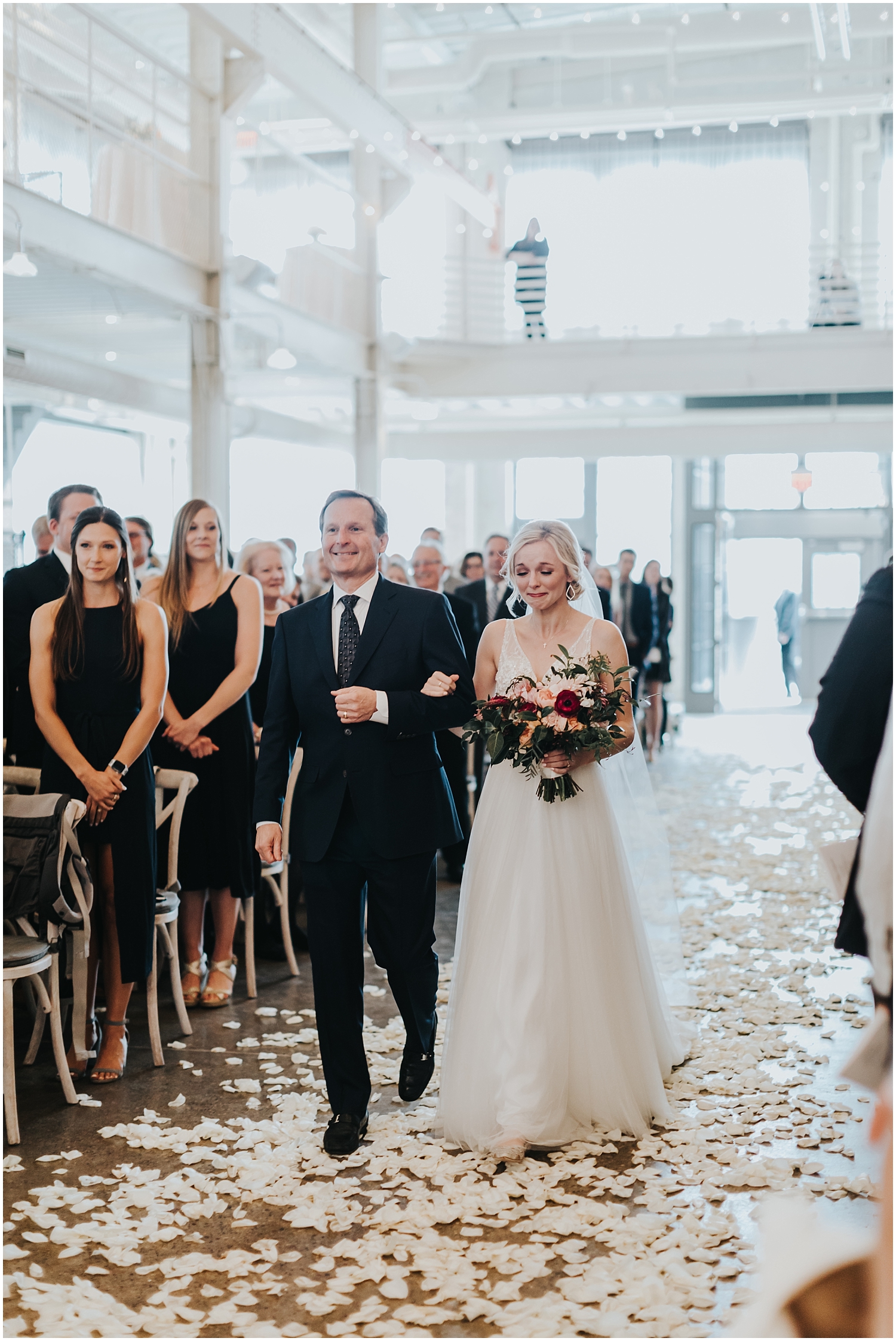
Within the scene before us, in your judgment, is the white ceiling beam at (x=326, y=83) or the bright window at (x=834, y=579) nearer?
the white ceiling beam at (x=326, y=83)

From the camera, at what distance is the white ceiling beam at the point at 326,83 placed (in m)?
9.33

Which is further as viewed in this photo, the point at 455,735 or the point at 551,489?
the point at 551,489

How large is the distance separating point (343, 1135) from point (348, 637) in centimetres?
133

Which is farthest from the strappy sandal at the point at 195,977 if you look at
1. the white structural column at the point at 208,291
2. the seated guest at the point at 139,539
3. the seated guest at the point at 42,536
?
the white structural column at the point at 208,291

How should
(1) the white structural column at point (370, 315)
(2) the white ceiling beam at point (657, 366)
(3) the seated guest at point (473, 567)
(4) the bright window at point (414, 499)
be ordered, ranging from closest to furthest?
(3) the seated guest at point (473, 567)
(1) the white structural column at point (370, 315)
(2) the white ceiling beam at point (657, 366)
(4) the bright window at point (414, 499)

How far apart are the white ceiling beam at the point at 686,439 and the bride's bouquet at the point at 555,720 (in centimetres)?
1115

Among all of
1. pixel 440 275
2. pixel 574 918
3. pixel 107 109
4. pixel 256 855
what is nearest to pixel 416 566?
pixel 256 855

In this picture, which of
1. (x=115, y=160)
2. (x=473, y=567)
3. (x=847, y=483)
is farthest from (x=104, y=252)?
(x=847, y=483)

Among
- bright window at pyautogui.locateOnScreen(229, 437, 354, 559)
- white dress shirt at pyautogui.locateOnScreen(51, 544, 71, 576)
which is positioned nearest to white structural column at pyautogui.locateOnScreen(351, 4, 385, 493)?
bright window at pyautogui.locateOnScreen(229, 437, 354, 559)

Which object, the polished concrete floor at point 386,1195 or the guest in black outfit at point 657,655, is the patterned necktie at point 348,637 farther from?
the guest in black outfit at point 657,655

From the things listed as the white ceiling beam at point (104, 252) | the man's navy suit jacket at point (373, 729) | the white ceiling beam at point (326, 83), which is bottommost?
A: the man's navy suit jacket at point (373, 729)

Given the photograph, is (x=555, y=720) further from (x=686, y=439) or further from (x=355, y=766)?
(x=686, y=439)

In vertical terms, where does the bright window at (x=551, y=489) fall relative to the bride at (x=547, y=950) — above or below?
→ above

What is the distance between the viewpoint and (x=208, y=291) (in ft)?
32.6
